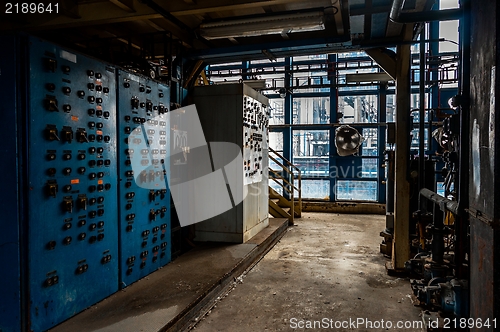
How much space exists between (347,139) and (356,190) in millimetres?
1689

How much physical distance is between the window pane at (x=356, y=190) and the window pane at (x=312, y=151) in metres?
0.60

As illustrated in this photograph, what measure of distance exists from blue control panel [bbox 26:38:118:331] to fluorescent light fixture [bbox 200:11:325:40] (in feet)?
5.35

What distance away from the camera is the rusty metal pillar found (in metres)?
4.86

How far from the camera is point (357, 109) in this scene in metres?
10.2

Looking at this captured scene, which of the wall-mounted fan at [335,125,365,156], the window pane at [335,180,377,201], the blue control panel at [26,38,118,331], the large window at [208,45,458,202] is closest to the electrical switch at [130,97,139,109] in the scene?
the blue control panel at [26,38,118,331]

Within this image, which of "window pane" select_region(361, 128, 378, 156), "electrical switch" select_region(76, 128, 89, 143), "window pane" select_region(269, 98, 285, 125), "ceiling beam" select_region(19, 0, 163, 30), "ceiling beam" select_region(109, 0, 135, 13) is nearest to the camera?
"electrical switch" select_region(76, 128, 89, 143)

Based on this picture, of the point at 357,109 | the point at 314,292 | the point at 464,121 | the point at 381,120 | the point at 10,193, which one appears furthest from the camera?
the point at 357,109

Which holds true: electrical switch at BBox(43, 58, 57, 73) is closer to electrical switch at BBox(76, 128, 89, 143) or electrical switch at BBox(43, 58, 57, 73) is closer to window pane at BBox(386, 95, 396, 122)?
electrical switch at BBox(76, 128, 89, 143)

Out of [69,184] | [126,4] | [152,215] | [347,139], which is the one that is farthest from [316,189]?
[69,184]

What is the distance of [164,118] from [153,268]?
6.59 ft

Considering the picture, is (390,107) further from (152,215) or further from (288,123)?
(152,215)

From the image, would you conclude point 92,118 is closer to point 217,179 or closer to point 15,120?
point 15,120

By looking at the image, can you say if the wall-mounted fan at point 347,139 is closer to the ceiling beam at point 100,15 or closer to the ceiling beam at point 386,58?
the ceiling beam at point 386,58

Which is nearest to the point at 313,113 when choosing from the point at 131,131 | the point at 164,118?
the point at 164,118
